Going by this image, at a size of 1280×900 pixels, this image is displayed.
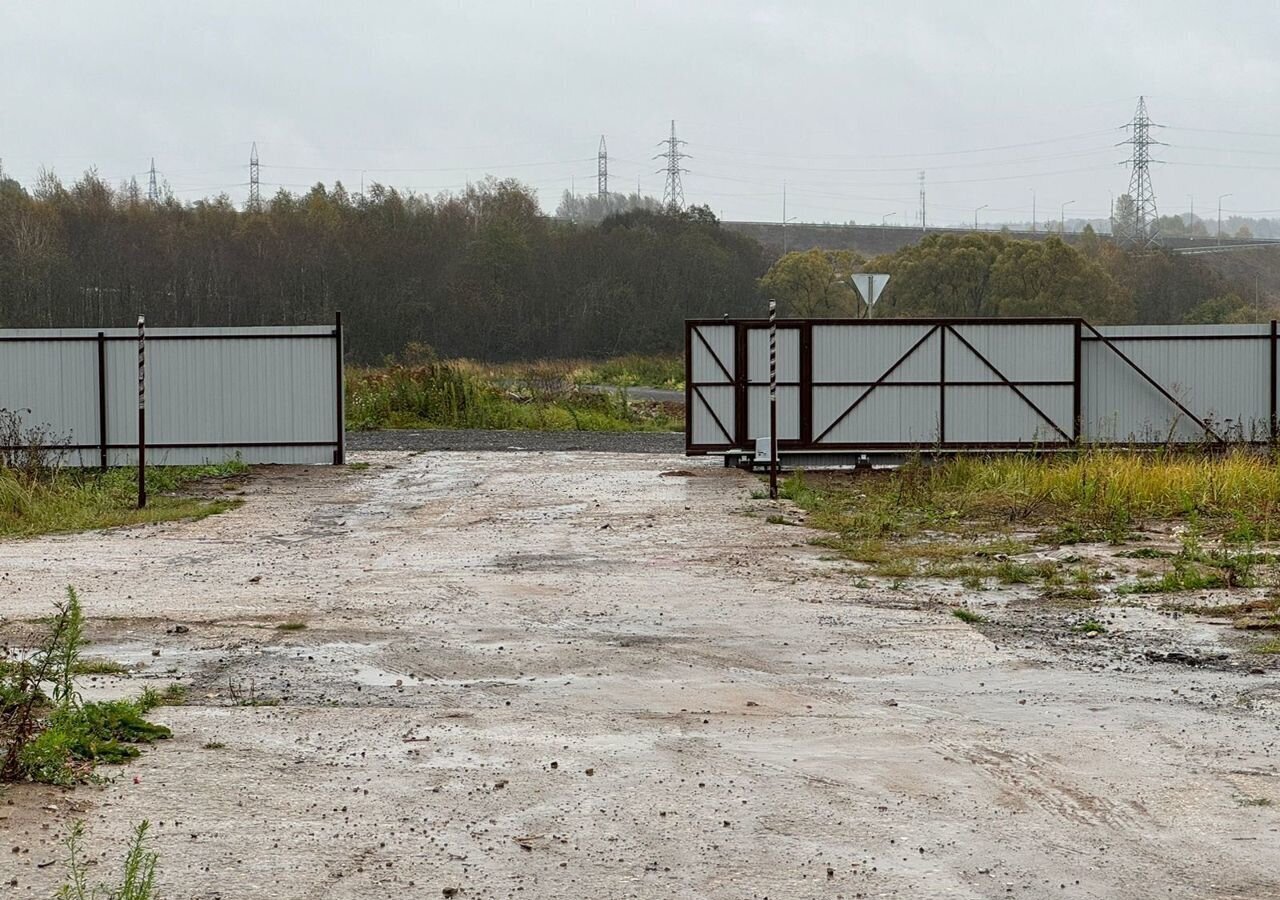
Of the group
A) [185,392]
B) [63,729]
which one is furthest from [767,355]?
[63,729]

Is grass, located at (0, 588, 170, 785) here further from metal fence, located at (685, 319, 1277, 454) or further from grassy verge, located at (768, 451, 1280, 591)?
metal fence, located at (685, 319, 1277, 454)

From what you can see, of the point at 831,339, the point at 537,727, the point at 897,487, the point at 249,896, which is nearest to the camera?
the point at 249,896

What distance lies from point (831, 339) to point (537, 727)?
54.4 ft

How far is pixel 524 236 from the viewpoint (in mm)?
82188

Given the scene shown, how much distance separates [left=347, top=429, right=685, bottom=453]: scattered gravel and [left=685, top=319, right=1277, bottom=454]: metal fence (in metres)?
4.89

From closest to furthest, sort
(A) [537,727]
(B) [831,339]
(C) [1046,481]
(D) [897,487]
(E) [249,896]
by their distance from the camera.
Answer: (E) [249,896] < (A) [537,727] < (C) [1046,481] < (D) [897,487] < (B) [831,339]

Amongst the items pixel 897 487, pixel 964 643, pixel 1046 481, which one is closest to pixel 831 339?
pixel 897 487

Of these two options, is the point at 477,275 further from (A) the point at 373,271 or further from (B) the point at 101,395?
(B) the point at 101,395

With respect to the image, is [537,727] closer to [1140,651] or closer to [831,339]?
[1140,651]

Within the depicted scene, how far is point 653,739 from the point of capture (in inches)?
276

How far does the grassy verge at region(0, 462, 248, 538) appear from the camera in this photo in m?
16.3

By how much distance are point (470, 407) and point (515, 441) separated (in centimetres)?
478

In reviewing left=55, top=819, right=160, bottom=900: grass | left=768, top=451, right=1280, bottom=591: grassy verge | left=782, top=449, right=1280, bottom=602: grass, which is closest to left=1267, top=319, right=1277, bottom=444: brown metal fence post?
left=782, top=449, right=1280, bottom=602: grass

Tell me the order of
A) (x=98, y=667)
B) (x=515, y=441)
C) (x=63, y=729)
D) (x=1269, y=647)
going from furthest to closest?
1. (x=515, y=441)
2. (x=1269, y=647)
3. (x=98, y=667)
4. (x=63, y=729)
